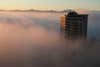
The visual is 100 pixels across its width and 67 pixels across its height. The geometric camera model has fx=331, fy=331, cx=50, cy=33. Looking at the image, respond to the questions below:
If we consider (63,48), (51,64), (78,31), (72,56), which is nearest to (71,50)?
(63,48)

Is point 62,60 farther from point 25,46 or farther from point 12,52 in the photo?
point 25,46

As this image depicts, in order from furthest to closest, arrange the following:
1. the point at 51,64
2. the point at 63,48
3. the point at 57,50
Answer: the point at 63,48 < the point at 57,50 < the point at 51,64

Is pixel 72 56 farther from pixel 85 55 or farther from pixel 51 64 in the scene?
pixel 51 64

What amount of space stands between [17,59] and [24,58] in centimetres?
42

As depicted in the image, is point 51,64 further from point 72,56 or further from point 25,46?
point 25,46

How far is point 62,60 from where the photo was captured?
516 inches

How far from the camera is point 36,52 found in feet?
49.2

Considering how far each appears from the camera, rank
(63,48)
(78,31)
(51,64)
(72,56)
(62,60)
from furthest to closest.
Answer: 1. (78,31)
2. (63,48)
3. (72,56)
4. (62,60)
5. (51,64)

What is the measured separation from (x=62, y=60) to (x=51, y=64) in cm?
93

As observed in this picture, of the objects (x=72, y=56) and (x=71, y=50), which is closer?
(x=72, y=56)

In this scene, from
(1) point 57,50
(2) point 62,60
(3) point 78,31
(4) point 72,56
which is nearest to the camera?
(2) point 62,60

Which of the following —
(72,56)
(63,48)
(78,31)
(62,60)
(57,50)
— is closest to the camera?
(62,60)

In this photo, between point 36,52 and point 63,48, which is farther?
point 63,48

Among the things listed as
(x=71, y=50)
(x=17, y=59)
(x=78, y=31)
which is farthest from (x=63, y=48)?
(x=78, y=31)
